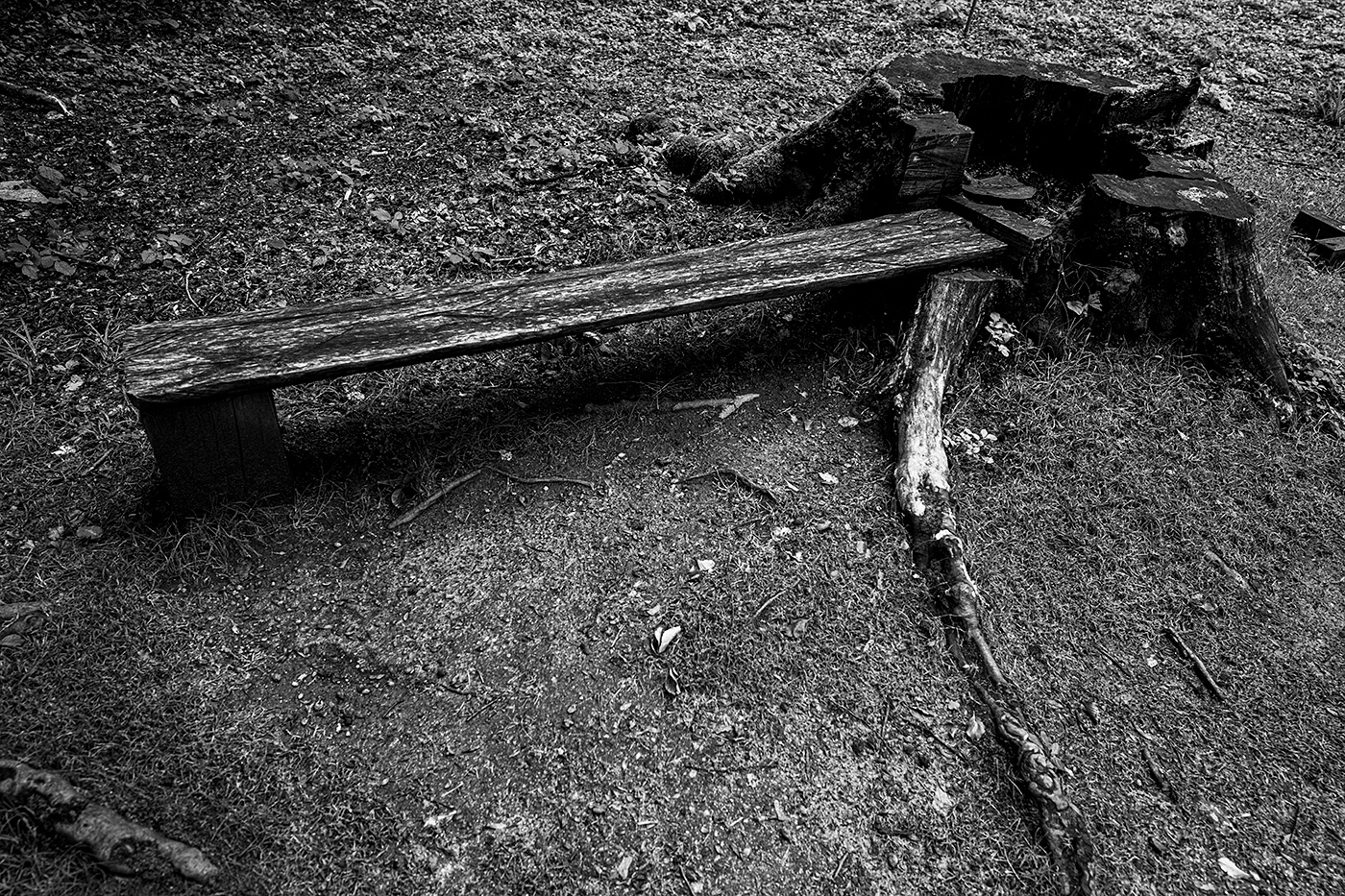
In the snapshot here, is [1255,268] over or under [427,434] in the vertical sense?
over

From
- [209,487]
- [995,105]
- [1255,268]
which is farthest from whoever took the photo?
[995,105]

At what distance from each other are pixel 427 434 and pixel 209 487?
725 mm

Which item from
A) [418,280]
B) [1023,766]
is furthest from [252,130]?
[1023,766]

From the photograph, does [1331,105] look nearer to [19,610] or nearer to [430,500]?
[430,500]

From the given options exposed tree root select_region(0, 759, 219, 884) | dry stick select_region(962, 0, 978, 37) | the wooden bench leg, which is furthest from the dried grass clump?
exposed tree root select_region(0, 759, 219, 884)

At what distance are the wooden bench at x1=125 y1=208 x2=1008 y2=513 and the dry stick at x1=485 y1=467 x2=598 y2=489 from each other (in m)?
0.49

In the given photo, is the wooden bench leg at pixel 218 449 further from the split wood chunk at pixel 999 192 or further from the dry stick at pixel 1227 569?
the dry stick at pixel 1227 569

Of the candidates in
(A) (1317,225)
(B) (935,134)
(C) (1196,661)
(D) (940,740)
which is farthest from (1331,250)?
(D) (940,740)

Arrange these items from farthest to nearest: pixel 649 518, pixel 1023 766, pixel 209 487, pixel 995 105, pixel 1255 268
A: pixel 995 105, pixel 1255 268, pixel 649 518, pixel 209 487, pixel 1023 766

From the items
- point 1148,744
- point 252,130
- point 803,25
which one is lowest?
point 1148,744

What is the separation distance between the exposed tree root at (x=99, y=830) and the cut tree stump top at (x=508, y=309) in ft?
3.30

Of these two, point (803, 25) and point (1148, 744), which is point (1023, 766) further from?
point (803, 25)

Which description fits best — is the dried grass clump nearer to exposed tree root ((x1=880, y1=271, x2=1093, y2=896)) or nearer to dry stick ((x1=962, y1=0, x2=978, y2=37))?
dry stick ((x1=962, y1=0, x2=978, y2=37))

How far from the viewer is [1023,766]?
7.68 ft
